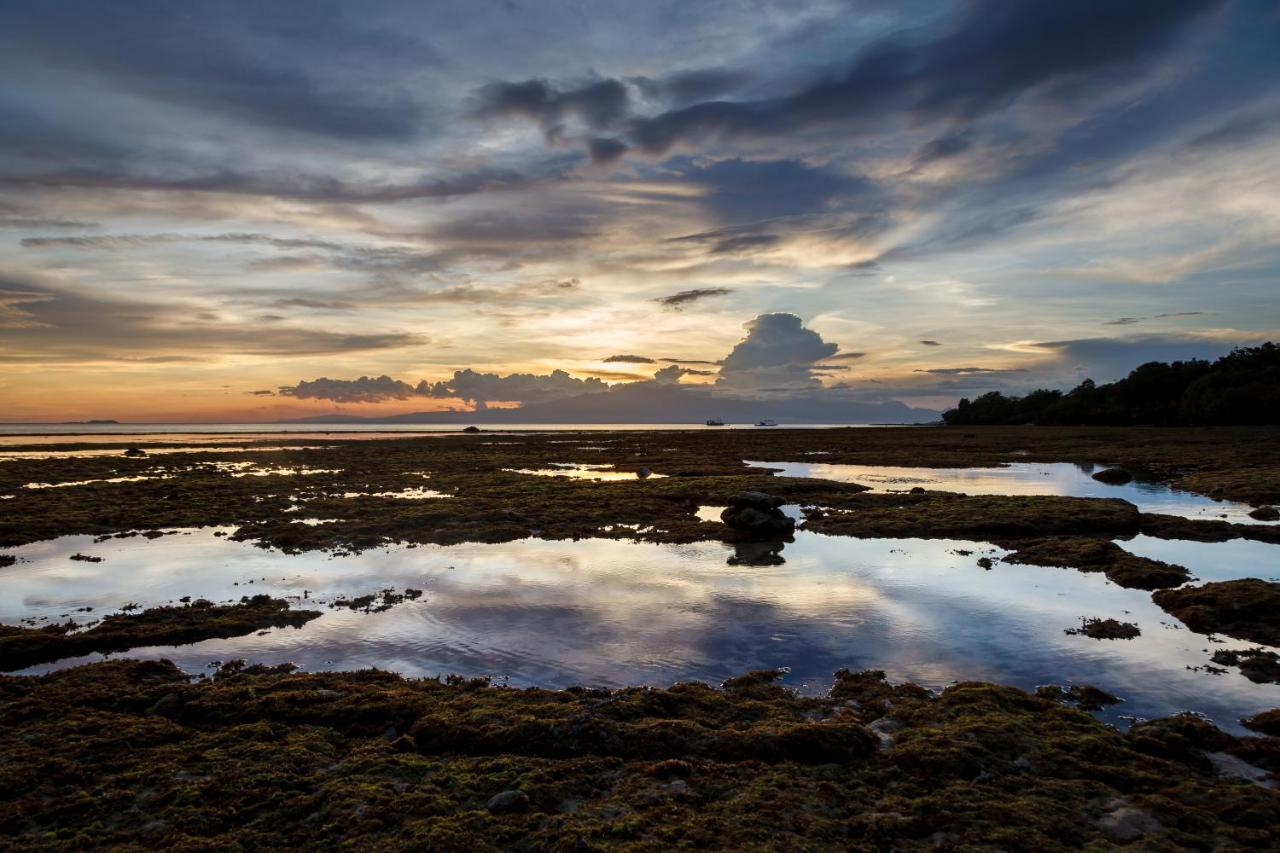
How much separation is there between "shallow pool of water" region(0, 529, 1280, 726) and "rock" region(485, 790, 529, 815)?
4.41m

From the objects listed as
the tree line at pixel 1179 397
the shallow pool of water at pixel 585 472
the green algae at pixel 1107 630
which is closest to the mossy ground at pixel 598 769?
the green algae at pixel 1107 630

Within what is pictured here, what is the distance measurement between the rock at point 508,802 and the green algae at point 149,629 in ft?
35.9

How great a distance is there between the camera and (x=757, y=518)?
96.5ft

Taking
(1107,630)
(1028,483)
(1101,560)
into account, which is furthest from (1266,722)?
(1028,483)

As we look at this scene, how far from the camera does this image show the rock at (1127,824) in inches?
300

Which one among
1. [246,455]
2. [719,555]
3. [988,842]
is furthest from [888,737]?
[246,455]

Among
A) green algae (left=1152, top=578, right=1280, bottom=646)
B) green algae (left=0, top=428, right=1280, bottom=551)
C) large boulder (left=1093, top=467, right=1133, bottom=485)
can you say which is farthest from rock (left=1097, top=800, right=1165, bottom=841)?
large boulder (left=1093, top=467, right=1133, bottom=485)

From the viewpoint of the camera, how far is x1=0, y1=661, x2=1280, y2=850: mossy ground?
307 inches

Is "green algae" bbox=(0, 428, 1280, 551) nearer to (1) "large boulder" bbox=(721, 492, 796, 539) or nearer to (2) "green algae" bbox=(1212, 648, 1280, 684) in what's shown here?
(1) "large boulder" bbox=(721, 492, 796, 539)

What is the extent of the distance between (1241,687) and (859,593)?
28.2 feet

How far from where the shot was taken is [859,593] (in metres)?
19.3

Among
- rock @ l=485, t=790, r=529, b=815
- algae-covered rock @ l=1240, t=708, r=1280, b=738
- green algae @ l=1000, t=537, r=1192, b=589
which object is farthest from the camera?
green algae @ l=1000, t=537, r=1192, b=589

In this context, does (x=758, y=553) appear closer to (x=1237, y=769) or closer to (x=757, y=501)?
(x=757, y=501)

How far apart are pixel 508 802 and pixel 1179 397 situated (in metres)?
164
